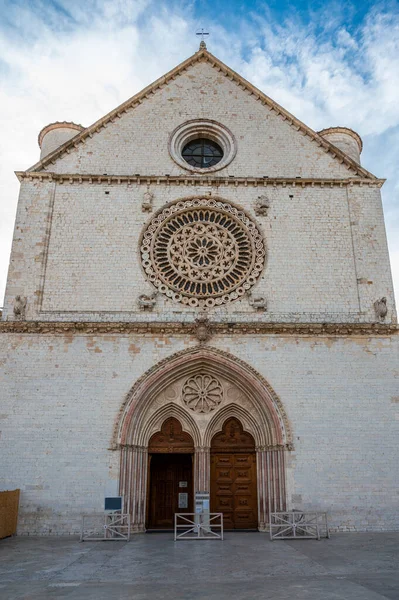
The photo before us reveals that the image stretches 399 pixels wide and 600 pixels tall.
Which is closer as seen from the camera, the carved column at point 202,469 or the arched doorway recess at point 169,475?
the carved column at point 202,469

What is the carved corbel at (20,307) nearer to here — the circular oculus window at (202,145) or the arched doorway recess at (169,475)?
the arched doorway recess at (169,475)

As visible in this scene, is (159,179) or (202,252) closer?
(202,252)

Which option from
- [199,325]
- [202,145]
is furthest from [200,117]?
[199,325]

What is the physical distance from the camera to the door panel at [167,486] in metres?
14.0

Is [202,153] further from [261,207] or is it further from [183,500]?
[183,500]

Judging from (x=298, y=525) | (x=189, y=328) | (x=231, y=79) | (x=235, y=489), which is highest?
(x=231, y=79)

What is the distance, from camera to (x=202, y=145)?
16844 millimetres

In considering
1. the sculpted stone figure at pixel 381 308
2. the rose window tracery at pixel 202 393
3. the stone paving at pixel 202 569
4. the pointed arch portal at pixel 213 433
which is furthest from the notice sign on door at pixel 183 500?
the sculpted stone figure at pixel 381 308

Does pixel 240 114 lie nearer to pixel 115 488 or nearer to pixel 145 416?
pixel 145 416

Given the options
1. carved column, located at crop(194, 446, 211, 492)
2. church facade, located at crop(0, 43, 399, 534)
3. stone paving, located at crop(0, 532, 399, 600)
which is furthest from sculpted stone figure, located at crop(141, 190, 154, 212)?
stone paving, located at crop(0, 532, 399, 600)

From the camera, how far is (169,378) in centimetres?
1373

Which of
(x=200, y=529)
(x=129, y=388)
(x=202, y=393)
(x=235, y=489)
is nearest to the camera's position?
(x=200, y=529)

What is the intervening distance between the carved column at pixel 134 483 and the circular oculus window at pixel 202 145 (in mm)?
8781

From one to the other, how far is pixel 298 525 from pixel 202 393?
13.7ft
